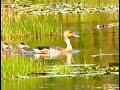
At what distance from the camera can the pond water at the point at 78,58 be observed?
1179 cm

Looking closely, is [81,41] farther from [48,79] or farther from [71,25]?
[48,79]

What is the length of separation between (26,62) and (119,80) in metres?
3.80

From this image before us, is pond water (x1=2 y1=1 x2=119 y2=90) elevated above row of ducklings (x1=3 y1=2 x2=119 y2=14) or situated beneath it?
situated beneath

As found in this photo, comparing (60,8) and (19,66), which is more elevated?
(60,8)

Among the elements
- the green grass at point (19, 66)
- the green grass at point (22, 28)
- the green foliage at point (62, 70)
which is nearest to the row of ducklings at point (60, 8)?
the green grass at point (22, 28)

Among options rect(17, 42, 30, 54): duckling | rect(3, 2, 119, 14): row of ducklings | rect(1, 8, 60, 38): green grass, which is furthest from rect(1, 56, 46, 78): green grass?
rect(3, 2, 119, 14): row of ducklings

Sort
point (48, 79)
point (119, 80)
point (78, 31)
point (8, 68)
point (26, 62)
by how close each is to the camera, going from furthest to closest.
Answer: point (78, 31) → point (26, 62) → point (8, 68) → point (48, 79) → point (119, 80)

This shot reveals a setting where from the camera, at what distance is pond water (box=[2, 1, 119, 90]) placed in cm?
1179

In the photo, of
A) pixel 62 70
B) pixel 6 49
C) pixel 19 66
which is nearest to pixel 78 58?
pixel 19 66

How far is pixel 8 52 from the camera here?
17484 mm

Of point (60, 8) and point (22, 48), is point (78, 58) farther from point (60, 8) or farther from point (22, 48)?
point (60, 8)

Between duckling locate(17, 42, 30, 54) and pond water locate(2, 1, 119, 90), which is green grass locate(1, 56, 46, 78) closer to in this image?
pond water locate(2, 1, 119, 90)

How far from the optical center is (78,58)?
15.7 metres

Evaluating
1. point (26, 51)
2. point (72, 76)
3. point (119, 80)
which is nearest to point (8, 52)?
point (26, 51)
